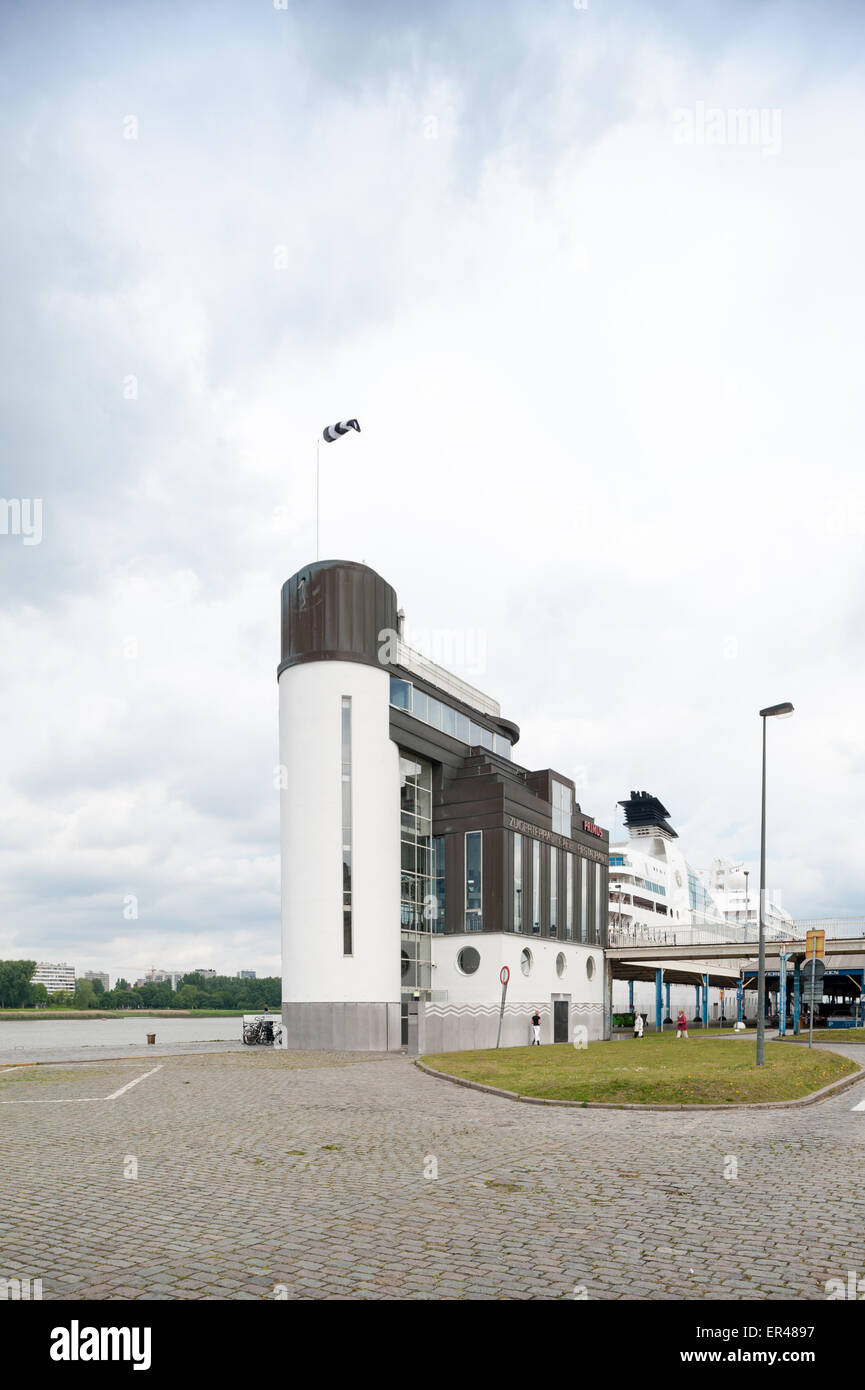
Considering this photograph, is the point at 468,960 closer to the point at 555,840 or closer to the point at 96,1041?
the point at 555,840

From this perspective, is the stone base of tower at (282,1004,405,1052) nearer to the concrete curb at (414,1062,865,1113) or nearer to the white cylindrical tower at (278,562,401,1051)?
the white cylindrical tower at (278,562,401,1051)

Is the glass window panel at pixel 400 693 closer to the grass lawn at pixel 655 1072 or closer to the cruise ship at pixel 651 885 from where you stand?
the grass lawn at pixel 655 1072

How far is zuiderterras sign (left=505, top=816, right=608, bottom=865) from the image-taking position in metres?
51.7

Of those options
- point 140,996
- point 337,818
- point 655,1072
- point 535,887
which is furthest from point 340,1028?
point 140,996

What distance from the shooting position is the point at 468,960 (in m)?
50.2

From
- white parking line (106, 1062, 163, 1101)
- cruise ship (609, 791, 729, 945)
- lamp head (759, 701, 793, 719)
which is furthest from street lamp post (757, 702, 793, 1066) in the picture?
cruise ship (609, 791, 729, 945)

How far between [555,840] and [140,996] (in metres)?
133

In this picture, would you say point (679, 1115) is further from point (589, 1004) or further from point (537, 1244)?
point (589, 1004)

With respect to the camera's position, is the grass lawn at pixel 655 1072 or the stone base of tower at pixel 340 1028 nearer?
the grass lawn at pixel 655 1072

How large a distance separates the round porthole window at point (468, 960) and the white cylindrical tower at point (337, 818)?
5400 millimetres

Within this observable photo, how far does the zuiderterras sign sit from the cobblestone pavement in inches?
1255

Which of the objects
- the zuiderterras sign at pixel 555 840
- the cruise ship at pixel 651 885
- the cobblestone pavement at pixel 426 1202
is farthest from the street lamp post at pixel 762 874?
the cruise ship at pixel 651 885

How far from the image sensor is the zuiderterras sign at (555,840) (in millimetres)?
51694
